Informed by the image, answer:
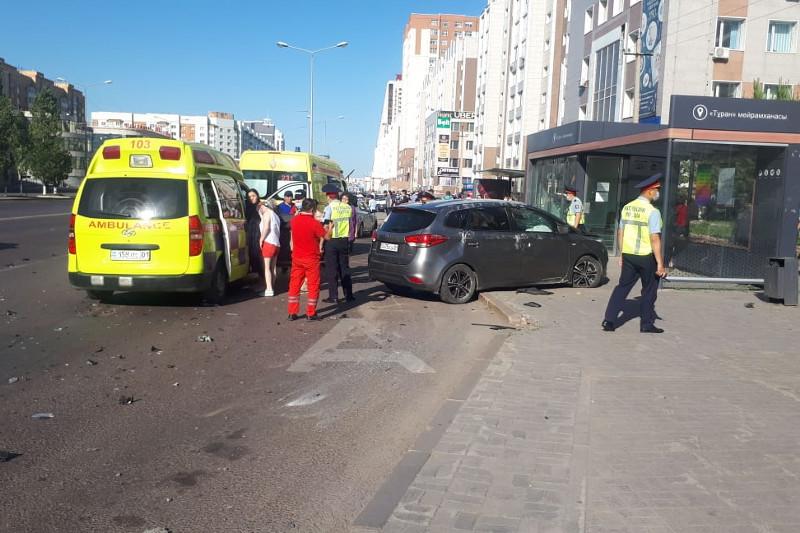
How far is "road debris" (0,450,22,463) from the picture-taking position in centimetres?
438

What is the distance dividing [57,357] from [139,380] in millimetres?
1302

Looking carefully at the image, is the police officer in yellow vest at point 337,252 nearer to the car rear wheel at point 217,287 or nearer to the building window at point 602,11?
the car rear wheel at point 217,287

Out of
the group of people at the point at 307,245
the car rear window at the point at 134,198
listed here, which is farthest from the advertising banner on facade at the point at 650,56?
the car rear window at the point at 134,198

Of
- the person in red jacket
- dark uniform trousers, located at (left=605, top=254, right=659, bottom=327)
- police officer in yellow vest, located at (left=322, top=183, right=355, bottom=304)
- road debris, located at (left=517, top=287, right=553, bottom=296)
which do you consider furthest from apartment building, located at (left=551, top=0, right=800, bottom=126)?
the person in red jacket

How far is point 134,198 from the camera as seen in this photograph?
9.67 m

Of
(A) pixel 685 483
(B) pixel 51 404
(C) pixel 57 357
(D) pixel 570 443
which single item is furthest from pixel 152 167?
(A) pixel 685 483

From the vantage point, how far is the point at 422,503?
12.4ft

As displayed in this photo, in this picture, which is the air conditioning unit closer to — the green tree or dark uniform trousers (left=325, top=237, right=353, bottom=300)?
dark uniform trousers (left=325, top=237, right=353, bottom=300)

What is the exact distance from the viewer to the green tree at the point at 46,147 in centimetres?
6372

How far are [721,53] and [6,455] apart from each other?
110 feet

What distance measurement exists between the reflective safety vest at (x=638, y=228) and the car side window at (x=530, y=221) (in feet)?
10.2

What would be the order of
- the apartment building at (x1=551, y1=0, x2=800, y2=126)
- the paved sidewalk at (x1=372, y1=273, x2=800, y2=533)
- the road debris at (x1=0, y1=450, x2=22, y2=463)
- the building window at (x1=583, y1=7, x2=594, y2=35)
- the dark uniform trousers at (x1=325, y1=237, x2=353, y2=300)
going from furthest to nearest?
the building window at (x1=583, y1=7, x2=594, y2=35), the apartment building at (x1=551, y1=0, x2=800, y2=126), the dark uniform trousers at (x1=325, y1=237, x2=353, y2=300), the road debris at (x1=0, y1=450, x2=22, y2=463), the paved sidewalk at (x1=372, y1=273, x2=800, y2=533)

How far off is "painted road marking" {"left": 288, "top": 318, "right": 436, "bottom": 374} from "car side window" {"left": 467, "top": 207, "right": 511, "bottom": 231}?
3150 millimetres

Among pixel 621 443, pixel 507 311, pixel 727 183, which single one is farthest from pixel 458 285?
pixel 621 443
